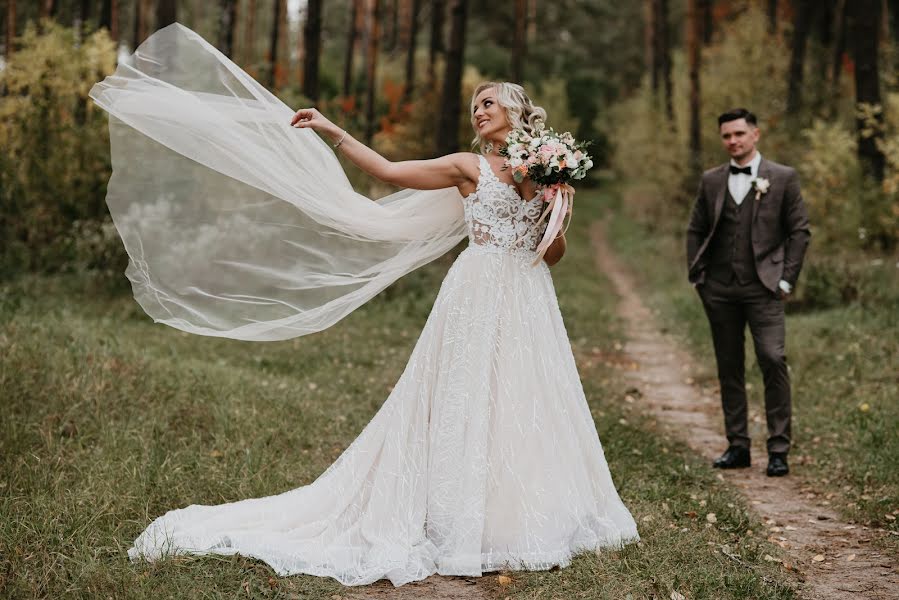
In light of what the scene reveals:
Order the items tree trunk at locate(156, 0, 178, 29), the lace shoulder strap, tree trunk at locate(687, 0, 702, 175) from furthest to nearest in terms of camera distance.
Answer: tree trunk at locate(687, 0, 702, 175) < tree trunk at locate(156, 0, 178, 29) < the lace shoulder strap

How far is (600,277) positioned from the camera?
18719 mm

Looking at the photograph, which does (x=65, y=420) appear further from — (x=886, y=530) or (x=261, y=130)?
(x=886, y=530)

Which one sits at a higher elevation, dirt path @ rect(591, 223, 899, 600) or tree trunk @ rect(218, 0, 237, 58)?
tree trunk @ rect(218, 0, 237, 58)

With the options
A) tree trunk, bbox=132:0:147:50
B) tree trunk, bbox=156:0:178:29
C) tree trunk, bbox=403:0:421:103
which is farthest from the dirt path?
tree trunk, bbox=132:0:147:50

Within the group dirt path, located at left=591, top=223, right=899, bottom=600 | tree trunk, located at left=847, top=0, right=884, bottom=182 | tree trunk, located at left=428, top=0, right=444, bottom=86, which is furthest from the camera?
tree trunk, located at left=428, top=0, right=444, bottom=86

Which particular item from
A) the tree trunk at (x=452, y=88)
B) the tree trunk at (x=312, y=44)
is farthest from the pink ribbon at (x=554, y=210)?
the tree trunk at (x=312, y=44)

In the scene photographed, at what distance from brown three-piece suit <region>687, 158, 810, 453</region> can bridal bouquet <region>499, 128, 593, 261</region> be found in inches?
95.3

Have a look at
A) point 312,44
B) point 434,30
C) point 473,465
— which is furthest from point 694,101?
point 473,465

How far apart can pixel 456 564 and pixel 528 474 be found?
23.9 inches

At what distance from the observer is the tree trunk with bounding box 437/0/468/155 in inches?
606

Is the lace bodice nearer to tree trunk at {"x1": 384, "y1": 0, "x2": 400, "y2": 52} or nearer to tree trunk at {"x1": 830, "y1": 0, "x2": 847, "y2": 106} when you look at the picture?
tree trunk at {"x1": 830, "y1": 0, "x2": 847, "y2": 106}

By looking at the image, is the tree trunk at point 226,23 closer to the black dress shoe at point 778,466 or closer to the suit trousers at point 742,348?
the suit trousers at point 742,348

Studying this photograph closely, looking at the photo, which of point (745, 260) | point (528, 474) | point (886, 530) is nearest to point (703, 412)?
point (745, 260)

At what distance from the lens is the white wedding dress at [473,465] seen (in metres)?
4.62
